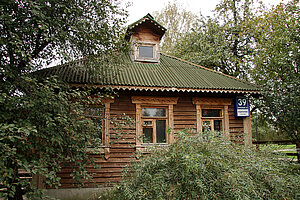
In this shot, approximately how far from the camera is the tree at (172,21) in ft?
71.1

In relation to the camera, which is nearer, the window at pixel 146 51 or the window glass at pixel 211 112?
the window glass at pixel 211 112

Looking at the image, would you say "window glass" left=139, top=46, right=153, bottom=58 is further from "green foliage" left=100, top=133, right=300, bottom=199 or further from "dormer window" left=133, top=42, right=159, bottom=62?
"green foliage" left=100, top=133, right=300, bottom=199

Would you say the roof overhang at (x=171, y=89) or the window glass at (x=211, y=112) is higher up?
the roof overhang at (x=171, y=89)

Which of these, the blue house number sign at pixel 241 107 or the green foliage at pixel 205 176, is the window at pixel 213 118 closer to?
the blue house number sign at pixel 241 107

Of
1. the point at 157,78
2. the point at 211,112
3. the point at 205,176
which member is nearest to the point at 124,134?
the point at 157,78

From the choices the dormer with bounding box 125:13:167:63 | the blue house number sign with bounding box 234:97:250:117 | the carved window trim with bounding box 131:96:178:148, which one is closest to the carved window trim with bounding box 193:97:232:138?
the blue house number sign with bounding box 234:97:250:117

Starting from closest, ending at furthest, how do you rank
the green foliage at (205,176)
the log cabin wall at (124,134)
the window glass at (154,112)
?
the green foliage at (205,176) < the log cabin wall at (124,134) < the window glass at (154,112)

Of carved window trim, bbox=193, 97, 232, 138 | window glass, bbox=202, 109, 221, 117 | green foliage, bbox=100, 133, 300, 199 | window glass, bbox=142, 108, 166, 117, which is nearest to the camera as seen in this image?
green foliage, bbox=100, 133, 300, 199

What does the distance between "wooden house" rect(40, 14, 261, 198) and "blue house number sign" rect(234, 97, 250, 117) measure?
0.14ft

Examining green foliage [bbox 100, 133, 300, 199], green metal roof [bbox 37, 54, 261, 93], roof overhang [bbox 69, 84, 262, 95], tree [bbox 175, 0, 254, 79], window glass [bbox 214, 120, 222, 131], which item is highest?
tree [bbox 175, 0, 254, 79]

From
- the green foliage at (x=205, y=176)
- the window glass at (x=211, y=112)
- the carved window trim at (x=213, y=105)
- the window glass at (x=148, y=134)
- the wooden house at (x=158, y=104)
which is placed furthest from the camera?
the window glass at (x=211, y=112)

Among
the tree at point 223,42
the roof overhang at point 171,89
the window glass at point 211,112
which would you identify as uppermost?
the tree at point 223,42

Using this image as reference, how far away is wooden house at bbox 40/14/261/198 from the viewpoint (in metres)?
8.23

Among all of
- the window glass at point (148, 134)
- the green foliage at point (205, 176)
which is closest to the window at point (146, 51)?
the window glass at point (148, 134)
